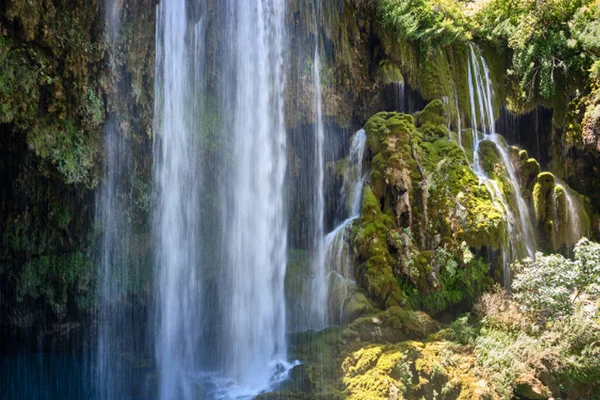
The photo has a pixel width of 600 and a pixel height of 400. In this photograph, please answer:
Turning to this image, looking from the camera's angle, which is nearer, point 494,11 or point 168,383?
point 168,383

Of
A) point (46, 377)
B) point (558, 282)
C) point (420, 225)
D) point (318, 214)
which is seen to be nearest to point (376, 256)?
point (420, 225)

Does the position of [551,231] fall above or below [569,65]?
below

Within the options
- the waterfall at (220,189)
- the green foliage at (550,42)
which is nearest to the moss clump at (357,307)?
the waterfall at (220,189)

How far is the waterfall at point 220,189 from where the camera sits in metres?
12.2

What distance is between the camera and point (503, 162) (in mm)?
13586

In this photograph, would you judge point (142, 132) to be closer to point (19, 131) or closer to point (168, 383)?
point (19, 131)

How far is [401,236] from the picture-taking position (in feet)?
36.9

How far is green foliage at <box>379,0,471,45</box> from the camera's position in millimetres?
14672

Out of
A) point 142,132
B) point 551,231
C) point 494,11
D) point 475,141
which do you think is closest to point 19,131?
point 142,132

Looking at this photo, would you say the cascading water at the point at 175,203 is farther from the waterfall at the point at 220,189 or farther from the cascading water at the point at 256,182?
the cascading water at the point at 256,182

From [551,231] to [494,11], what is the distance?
8.45 meters

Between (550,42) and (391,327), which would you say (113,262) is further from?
(550,42)

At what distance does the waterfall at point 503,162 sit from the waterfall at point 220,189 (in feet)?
21.0

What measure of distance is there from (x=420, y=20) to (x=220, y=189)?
360 inches
